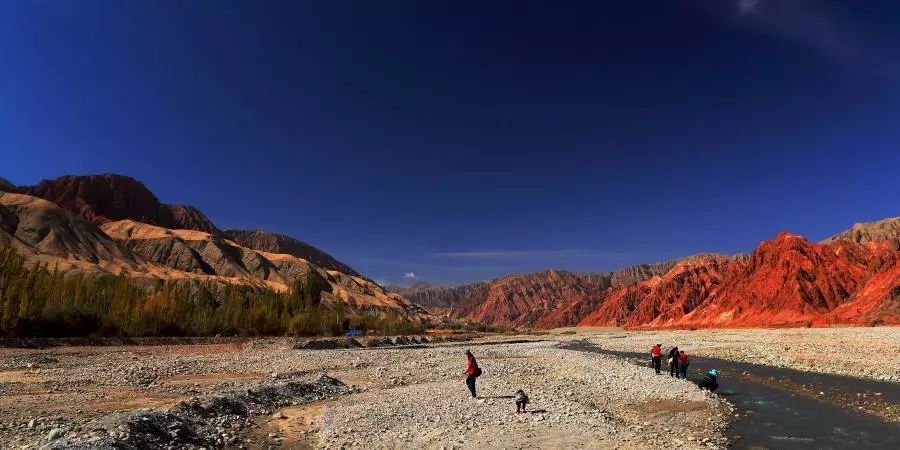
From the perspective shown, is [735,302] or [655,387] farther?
[735,302]

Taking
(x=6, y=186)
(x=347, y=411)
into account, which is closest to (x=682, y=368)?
(x=347, y=411)

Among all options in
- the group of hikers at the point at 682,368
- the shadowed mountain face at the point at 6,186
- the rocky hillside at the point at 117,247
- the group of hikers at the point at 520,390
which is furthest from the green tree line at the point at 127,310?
the shadowed mountain face at the point at 6,186

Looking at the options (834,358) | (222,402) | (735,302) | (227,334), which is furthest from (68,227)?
(735,302)

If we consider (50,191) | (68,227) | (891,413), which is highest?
(50,191)

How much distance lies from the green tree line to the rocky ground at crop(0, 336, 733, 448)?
27.0m

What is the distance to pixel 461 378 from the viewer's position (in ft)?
94.1

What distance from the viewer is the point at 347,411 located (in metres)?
18.0

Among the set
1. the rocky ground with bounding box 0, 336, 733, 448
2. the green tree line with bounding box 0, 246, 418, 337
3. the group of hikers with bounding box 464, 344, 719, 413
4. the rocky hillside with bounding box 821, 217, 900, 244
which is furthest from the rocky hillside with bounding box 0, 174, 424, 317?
the rocky hillside with bounding box 821, 217, 900, 244

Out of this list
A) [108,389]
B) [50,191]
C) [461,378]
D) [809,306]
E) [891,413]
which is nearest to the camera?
[891,413]

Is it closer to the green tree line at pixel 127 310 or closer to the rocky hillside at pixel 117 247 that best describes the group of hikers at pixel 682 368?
the green tree line at pixel 127 310

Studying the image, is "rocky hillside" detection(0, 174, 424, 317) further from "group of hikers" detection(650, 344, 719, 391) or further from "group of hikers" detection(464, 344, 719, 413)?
"group of hikers" detection(464, 344, 719, 413)

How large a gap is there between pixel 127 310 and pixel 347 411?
5874 centimetres

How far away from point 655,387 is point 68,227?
5781 inches

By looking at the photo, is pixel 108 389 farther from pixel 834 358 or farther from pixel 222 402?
pixel 834 358
